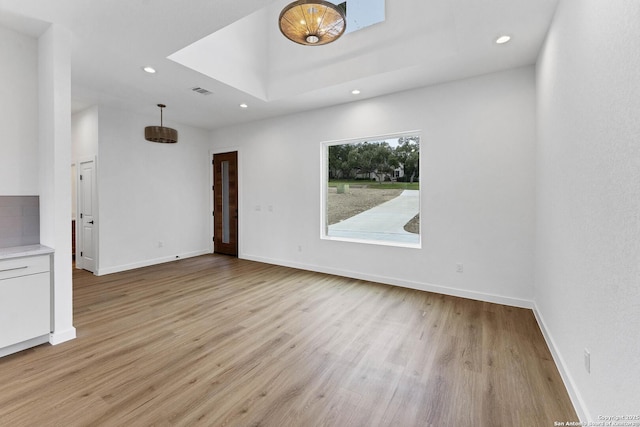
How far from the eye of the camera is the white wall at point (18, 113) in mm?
2641

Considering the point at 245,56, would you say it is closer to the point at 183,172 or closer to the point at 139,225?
the point at 183,172

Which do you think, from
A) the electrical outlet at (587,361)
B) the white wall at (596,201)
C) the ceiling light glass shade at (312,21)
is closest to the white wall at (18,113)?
the ceiling light glass shade at (312,21)

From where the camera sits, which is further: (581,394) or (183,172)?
(183,172)

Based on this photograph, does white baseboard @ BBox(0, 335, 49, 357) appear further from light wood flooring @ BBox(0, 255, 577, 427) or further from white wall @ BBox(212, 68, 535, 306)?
white wall @ BBox(212, 68, 535, 306)

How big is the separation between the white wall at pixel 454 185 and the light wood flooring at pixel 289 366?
0.52 meters

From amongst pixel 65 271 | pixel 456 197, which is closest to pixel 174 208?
pixel 65 271

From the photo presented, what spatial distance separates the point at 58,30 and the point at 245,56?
2250 mm

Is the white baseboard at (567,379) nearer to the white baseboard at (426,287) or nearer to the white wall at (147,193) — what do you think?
the white baseboard at (426,287)

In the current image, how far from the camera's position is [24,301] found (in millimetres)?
2441

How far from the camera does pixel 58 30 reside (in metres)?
2.62

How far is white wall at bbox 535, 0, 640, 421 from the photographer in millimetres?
1210

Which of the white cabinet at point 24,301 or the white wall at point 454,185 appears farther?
the white wall at point 454,185

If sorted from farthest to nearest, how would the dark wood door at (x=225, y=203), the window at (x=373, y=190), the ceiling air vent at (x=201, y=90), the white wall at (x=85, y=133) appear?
Result: the dark wood door at (x=225, y=203)
the white wall at (x=85, y=133)
the window at (x=373, y=190)
the ceiling air vent at (x=201, y=90)

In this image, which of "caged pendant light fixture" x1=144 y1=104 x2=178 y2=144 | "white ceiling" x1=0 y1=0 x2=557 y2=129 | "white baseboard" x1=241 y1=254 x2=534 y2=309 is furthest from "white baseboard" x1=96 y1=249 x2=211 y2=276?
"white ceiling" x1=0 y1=0 x2=557 y2=129
